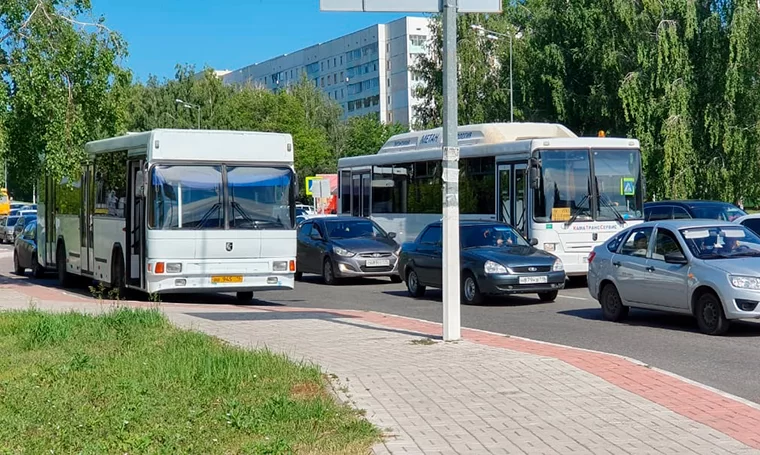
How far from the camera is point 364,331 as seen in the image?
1462cm

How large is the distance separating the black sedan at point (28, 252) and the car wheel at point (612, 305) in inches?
755

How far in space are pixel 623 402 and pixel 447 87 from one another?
502cm

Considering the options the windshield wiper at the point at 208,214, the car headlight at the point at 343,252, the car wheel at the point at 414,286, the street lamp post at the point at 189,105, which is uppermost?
the street lamp post at the point at 189,105

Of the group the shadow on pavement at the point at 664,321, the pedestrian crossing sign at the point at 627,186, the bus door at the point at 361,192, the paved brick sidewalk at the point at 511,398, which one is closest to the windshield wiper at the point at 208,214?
the paved brick sidewalk at the point at 511,398

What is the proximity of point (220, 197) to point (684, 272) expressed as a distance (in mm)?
8708

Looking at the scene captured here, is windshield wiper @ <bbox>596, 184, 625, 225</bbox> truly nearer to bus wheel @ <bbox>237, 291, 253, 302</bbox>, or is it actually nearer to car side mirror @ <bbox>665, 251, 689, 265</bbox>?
bus wheel @ <bbox>237, 291, 253, 302</bbox>

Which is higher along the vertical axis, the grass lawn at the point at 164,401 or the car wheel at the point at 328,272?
the car wheel at the point at 328,272

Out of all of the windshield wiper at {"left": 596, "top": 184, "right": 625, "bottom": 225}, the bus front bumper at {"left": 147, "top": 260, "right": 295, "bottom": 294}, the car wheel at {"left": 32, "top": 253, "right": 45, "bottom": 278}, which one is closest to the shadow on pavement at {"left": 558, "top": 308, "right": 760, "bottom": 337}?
the bus front bumper at {"left": 147, "top": 260, "right": 295, "bottom": 294}

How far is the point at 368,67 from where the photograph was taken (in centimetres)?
12356

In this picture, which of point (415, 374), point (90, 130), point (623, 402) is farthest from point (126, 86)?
point (623, 402)

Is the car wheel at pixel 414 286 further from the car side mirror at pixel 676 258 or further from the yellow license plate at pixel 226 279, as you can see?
the car side mirror at pixel 676 258

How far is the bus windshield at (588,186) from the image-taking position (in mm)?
24078

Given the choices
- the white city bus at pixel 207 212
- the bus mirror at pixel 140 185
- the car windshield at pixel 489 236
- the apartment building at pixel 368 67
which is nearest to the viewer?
the bus mirror at pixel 140 185

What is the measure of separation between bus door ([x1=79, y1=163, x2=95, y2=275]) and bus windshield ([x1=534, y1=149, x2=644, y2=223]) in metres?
9.54
